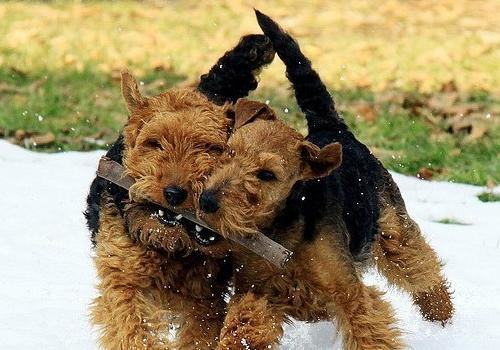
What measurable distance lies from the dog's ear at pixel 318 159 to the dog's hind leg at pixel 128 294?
0.63 metres

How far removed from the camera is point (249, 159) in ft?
11.4

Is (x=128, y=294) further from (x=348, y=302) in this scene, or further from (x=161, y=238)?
(x=348, y=302)

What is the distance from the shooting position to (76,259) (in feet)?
Answer: 18.8

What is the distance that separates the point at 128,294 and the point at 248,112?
81cm

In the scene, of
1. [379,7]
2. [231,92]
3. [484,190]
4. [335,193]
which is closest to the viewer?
[335,193]

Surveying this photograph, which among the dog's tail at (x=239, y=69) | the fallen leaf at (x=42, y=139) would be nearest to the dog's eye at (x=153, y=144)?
the dog's tail at (x=239, y=69)

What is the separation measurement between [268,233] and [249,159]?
288mm

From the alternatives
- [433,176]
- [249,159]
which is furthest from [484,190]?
[249,159]

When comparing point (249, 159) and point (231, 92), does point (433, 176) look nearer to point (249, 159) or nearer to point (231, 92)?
point (231, 92)

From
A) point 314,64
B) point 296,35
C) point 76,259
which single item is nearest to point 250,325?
point 76,259

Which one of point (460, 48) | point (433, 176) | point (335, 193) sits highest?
point (335, 193)

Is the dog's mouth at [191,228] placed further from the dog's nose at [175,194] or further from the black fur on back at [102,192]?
the black fur on back at [102,192]

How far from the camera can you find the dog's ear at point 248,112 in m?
3.69

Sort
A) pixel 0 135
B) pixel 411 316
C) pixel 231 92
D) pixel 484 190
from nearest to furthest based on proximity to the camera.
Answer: pixel 231 92 → pixel 411 316 → pixel 484 190 → pixel 0 135
